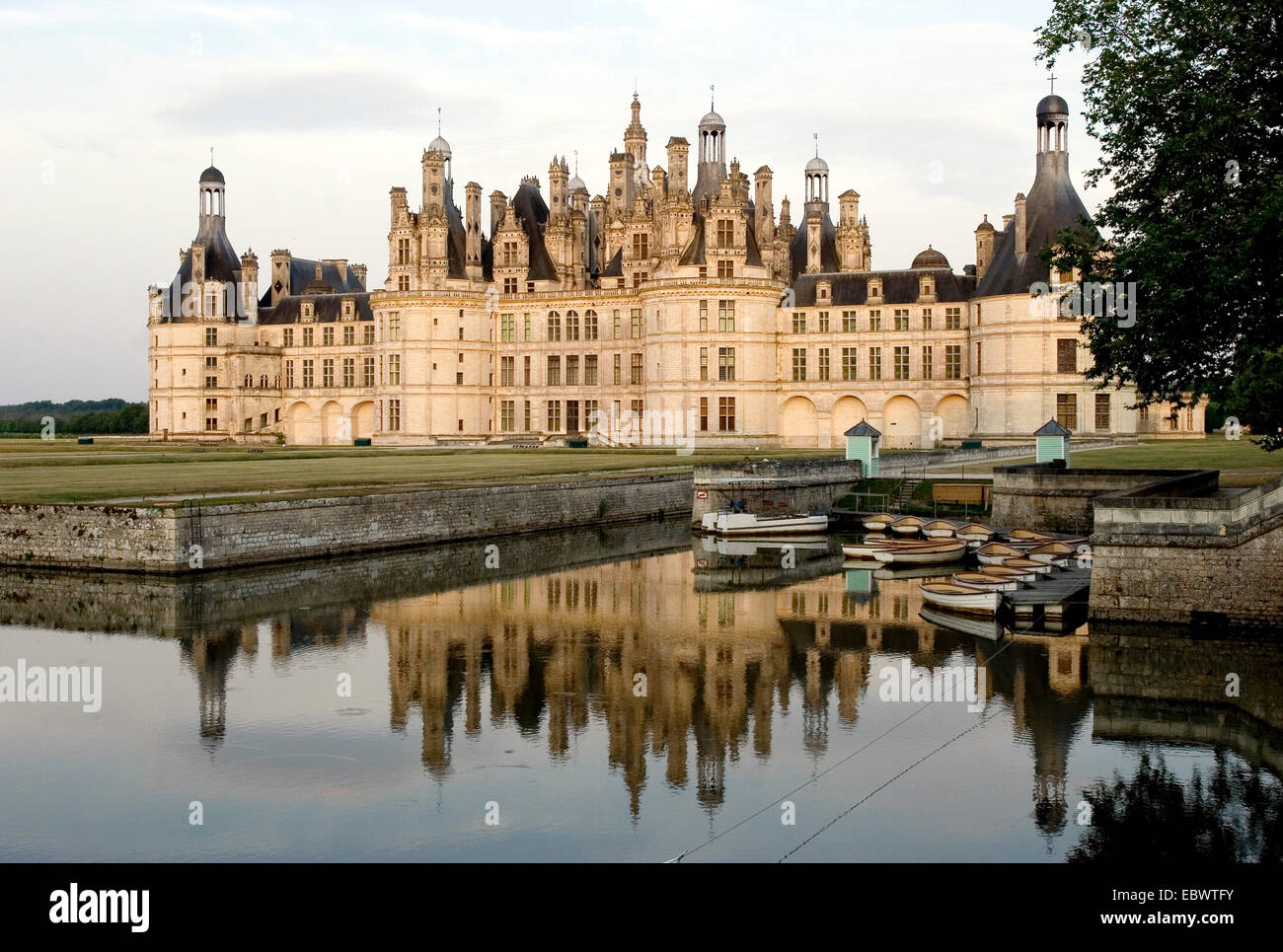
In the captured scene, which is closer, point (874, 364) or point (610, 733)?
point (610, 733)

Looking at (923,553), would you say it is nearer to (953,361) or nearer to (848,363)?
(953,361)

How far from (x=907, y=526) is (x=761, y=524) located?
469cm

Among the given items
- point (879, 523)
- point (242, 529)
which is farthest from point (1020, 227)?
point (242, 529)

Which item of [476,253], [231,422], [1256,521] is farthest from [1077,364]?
[231,422]

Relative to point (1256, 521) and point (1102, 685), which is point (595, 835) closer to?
point (1102, 685)

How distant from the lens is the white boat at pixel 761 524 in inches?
1650

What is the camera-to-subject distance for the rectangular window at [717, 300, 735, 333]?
69.3 m

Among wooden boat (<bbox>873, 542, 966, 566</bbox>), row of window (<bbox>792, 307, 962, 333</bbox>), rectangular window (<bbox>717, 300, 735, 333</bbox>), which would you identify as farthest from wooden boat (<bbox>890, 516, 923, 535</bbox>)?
row of window (<bbox>792, 307, 962, 333</bbox>)

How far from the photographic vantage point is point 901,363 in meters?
70.4

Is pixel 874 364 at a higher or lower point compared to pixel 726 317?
lower

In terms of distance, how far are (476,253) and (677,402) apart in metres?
15.6

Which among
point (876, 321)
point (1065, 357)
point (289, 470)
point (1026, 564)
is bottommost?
point (1026, 564)
